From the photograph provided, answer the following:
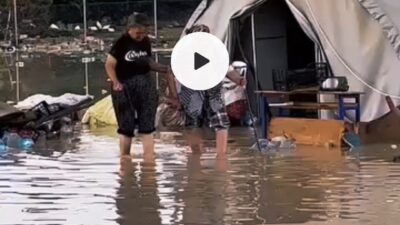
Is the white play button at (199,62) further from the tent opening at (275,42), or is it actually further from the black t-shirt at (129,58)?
the tent opening at (275,42)

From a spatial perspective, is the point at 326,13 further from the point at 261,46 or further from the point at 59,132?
the point at 59,132

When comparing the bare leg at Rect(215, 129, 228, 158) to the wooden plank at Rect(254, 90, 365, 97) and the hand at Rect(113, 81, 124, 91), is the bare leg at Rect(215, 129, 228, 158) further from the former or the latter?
the wooden plank at Rect(254, 90, 365, 97)

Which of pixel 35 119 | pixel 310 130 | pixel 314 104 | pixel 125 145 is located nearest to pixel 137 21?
pixel 125 145

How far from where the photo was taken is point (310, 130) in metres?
13.1

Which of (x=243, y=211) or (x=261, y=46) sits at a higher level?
(x=261, y=46)

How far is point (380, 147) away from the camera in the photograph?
41.3 feet

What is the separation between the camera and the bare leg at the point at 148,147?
11.6m

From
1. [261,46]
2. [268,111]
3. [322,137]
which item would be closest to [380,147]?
[322,137]

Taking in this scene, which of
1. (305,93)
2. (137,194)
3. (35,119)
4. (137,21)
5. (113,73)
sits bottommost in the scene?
(137,194)

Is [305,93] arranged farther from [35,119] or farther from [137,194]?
[137,194]

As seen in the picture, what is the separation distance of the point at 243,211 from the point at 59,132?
666 centimetres

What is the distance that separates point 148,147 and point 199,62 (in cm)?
112

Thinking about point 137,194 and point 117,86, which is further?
point 117,86

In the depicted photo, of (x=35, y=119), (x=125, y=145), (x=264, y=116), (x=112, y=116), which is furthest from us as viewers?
(x=112, y=116)
